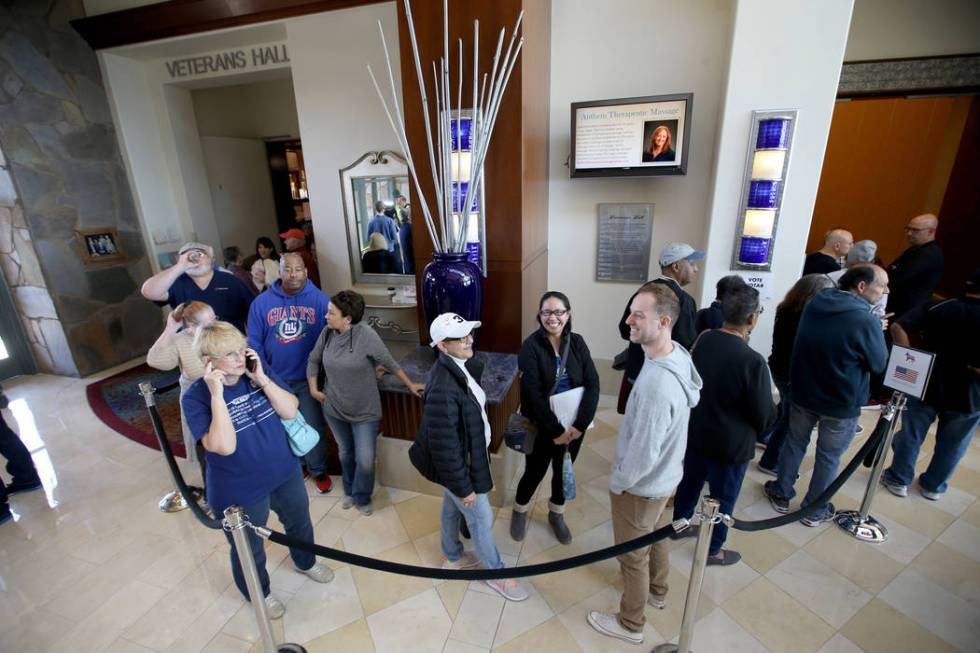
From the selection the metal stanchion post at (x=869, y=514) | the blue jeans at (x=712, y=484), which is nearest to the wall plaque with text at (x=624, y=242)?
the metal stanchion post at (x=869, y=514)

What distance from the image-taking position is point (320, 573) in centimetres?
214

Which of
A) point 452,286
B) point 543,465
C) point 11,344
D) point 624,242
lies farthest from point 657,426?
point 11,344

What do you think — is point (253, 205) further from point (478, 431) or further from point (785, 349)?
point (785, 349)

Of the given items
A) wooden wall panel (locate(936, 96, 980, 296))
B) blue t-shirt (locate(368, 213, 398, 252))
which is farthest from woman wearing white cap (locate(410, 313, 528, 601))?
wooden wall panel (locate(936, 96, 980, 296))

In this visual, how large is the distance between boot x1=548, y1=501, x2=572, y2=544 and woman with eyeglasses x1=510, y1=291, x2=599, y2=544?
26cm

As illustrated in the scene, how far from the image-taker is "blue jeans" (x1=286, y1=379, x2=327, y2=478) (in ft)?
8.18

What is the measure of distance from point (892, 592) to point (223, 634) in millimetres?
2931

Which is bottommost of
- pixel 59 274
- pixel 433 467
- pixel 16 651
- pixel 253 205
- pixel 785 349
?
pixel 16 651

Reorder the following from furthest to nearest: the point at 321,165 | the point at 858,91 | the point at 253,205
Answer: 1. the point at 253,205
2. the point at 321,165
3. the point at 858,91

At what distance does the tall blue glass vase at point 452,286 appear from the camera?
8.20 ft

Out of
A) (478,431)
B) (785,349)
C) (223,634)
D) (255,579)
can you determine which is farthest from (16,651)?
(785,349)

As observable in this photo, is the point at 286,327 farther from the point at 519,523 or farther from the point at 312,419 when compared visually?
the point at 519,523

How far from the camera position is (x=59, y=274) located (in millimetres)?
4258

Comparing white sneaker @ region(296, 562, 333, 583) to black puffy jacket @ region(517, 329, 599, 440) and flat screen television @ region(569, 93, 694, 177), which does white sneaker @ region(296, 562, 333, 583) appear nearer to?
black puffy jacket @ region(517, 329, 599, 440)
